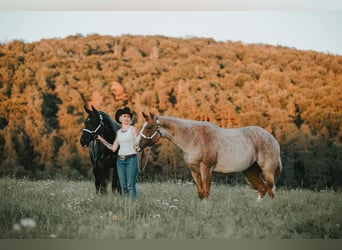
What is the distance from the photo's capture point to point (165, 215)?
605cm

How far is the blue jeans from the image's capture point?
6.48 meters

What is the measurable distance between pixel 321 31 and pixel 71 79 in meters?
Answer: 4.10

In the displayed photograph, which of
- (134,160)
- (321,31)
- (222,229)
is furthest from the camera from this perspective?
(321,31)

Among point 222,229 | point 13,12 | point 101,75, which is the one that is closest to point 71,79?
point 101,75

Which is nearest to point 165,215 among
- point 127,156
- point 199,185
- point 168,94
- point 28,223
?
point 199,185

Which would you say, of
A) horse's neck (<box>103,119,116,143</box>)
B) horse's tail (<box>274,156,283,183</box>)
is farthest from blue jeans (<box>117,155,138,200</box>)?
horse's tail (<box>274,156,283,183</box>)

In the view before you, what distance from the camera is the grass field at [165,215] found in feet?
19.2

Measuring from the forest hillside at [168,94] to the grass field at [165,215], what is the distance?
22.4 inches

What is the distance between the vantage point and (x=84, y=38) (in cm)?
756

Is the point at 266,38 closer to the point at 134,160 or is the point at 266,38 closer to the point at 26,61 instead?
the point at 134,160

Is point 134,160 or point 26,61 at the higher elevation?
point 26,61

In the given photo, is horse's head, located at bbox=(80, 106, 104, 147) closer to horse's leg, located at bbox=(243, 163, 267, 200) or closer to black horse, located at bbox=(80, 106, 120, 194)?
black horse, located at bbox=(80, 106, 120, 194)

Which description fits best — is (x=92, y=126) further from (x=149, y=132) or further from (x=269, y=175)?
(x=269, y=175)

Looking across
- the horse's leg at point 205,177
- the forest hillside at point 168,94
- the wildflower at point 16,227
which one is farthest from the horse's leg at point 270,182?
the wildflower at point 16,227
